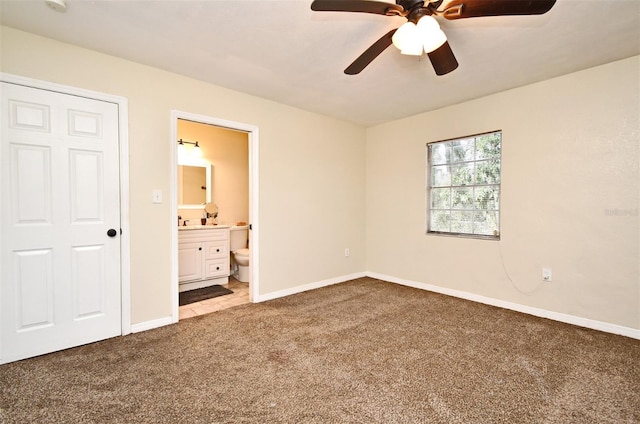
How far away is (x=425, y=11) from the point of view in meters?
1.67

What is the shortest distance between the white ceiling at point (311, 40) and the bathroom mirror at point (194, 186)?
1.87 meters

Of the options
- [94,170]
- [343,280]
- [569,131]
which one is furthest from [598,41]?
[94,170]

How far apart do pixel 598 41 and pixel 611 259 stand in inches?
72.8

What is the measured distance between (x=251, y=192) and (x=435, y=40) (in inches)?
95.2

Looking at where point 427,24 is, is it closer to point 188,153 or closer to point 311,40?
point 311,40

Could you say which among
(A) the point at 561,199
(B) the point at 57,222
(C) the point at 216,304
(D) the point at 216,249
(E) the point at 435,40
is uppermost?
(E) the point at 435,40

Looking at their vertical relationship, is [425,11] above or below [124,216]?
above

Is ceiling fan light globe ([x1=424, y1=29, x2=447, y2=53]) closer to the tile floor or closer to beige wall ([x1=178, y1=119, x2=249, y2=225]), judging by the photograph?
Result: the tile floor

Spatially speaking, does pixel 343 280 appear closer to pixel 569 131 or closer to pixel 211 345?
pixel 211 345

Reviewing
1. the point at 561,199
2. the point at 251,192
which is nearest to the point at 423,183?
the point at 561,199

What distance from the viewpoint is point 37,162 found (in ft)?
7.17

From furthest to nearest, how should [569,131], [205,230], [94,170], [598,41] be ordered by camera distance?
1. [205,230]
2. [569,131]
3. [94,170]
4. [598,41]

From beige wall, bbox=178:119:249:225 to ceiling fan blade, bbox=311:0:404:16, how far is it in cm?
349

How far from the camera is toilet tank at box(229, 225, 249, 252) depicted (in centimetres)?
459
